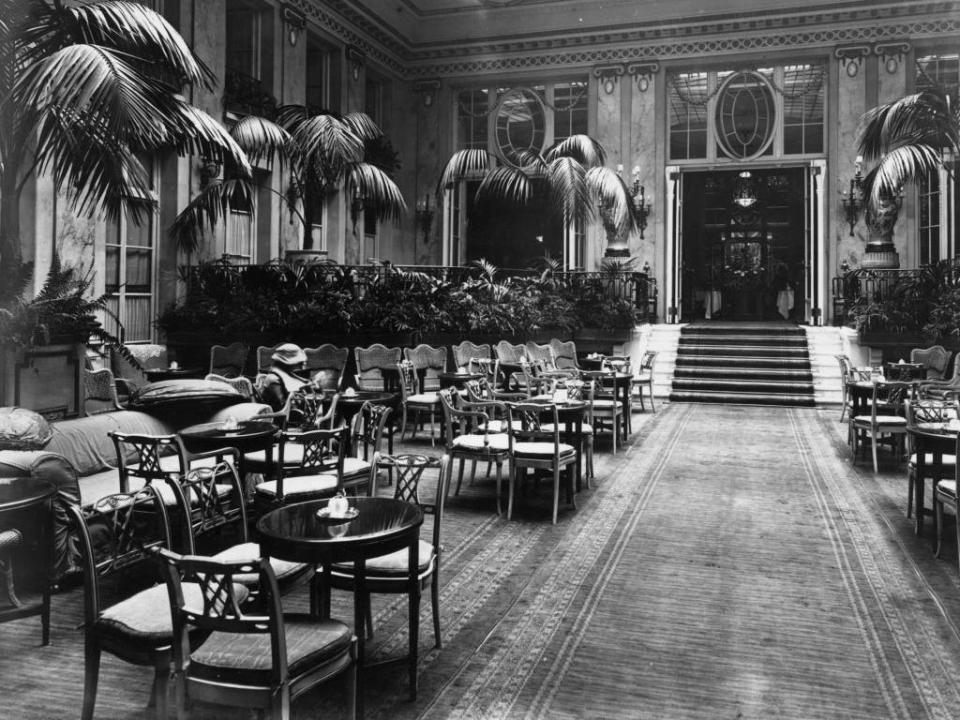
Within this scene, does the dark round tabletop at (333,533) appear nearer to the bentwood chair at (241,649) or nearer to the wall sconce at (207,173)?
the bentwood chair at (241,649)

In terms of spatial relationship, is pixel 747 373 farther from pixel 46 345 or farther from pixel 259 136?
pixel 46 345

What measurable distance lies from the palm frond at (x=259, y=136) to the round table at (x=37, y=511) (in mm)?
7818

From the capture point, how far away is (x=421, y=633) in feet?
12.0

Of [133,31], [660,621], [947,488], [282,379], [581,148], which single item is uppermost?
[581,148]

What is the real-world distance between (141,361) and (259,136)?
338 cm

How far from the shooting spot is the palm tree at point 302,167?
11.0 m

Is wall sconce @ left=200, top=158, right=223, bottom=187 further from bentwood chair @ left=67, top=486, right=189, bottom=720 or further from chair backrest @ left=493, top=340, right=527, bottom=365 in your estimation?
bentwood chair @ left=67, top=486, right=189, bottom=720

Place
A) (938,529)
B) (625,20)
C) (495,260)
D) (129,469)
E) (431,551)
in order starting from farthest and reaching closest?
(495,260), (625,20), (938,529), (129,469), (431,551)

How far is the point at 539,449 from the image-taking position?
5781mm

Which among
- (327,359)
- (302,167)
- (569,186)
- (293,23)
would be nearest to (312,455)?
(327,359)

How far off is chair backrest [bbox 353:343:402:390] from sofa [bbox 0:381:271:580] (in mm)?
3968

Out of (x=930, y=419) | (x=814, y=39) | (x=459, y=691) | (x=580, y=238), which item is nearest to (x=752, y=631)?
(x=459, y=691)

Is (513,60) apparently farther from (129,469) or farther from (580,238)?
(129,469)

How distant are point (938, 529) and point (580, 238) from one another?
13398 mm
